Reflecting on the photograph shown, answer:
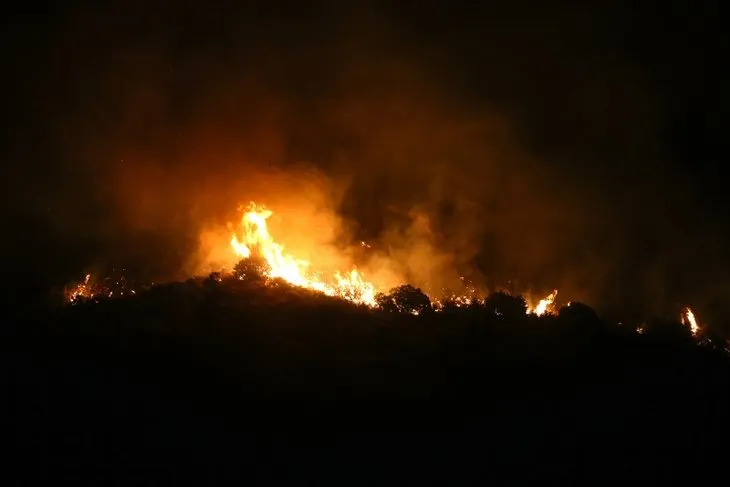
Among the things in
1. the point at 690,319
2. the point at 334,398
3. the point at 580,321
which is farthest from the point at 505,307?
the point at 690,319

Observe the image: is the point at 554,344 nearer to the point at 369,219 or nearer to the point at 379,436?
the point at 379,436

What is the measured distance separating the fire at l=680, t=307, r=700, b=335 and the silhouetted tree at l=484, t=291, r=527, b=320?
263 inches

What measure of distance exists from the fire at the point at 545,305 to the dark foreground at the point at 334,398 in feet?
4.84

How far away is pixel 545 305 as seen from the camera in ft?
71.7

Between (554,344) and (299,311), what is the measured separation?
21.9 ft

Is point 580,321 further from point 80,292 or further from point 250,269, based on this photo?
point 80,292

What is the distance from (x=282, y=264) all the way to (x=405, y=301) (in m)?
3.77

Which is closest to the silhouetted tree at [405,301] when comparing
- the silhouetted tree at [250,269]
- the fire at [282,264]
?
the fire at [282,264]

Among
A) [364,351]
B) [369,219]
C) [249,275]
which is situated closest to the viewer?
[364,351]

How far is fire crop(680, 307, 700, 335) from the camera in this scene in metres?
22.5

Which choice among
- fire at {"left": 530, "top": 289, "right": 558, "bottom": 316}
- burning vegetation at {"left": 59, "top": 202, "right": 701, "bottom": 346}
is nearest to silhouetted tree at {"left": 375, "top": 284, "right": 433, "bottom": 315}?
burning vegetation at {"left": 59, "top": 202, "right": 701, "bottom": 346}

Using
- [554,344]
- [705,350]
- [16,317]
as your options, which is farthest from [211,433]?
[705,350]

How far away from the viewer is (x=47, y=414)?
49.4 feet

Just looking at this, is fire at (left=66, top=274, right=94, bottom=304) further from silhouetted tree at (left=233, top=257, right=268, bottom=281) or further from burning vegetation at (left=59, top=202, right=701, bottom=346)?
silhouetted tree at (left=233, top=257, right=268, bottom=281)
